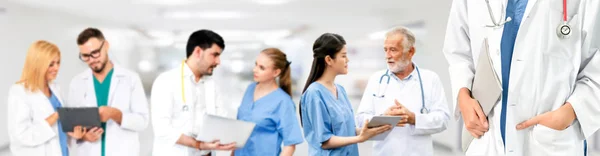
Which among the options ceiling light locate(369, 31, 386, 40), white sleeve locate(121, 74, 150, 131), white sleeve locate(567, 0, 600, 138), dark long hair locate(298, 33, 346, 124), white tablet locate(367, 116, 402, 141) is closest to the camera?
white sleeve locate(567, 0, 600, 138)

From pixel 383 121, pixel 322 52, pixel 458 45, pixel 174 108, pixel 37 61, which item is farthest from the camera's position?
pixel 37 61

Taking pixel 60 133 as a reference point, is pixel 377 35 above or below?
above

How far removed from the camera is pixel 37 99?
2760mm

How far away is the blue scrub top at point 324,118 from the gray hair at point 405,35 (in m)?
0.36

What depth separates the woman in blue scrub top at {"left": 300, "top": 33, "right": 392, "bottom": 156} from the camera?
245 centimetres

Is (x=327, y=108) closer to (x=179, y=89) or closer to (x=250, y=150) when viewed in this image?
(x=250, y=150)

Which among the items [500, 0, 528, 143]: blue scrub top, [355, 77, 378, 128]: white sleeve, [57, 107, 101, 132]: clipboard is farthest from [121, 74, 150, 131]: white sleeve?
[500, 0, 528, 143]: blue scrub top

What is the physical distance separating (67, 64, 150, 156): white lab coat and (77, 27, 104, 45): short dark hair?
0.15m

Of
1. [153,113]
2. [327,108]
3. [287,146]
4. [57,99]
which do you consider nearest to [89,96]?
[57,99]

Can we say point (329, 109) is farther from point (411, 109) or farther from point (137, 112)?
point (137, 112)

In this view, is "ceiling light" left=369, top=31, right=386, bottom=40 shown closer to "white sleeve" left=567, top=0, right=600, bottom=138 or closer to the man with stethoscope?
the man with stethoscope

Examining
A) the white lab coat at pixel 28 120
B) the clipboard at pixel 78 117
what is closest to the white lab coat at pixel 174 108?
the clipboard at pixel 78 117

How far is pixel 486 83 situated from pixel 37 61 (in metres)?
2.18

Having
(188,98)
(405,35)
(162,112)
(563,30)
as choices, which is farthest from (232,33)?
(563,30)
